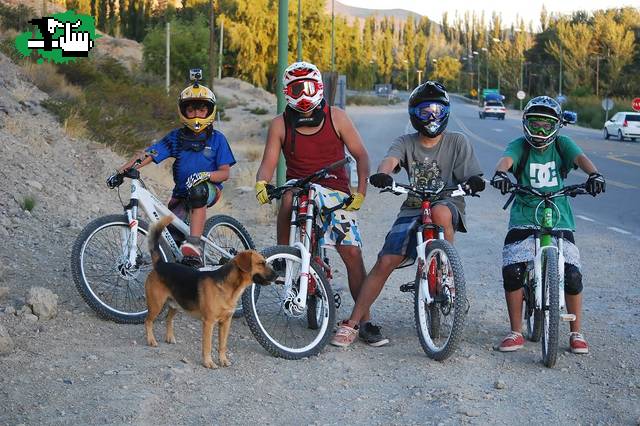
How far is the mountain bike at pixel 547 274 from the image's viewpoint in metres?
6.15

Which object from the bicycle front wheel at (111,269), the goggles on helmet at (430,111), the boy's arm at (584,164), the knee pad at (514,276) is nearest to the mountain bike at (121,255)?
the bicycle front wheel at (111,269)

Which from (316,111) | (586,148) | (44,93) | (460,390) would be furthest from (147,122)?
(586,148)

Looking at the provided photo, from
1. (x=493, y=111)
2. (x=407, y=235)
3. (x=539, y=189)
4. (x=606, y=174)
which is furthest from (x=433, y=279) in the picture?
(x=493, y=111)

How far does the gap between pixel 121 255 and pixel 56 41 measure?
20526 millimetres

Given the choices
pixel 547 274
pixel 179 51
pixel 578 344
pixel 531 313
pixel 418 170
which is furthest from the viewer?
pixel 179 51

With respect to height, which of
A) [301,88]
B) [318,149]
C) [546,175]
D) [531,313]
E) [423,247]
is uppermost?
[301,88]

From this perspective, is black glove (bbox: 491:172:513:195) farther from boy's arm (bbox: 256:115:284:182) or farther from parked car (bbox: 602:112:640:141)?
parked car (bbox: 602:112:640:141)

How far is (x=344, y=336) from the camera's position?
6715mm

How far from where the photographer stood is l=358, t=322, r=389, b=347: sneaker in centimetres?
682

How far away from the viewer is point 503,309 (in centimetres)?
827

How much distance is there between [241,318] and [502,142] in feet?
118

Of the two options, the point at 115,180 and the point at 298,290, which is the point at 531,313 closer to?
the point at 298,290

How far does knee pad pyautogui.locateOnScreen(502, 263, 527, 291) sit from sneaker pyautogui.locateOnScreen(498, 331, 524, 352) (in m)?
0.31

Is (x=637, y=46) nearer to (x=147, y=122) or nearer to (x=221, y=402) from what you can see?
(x=147, y=122)
